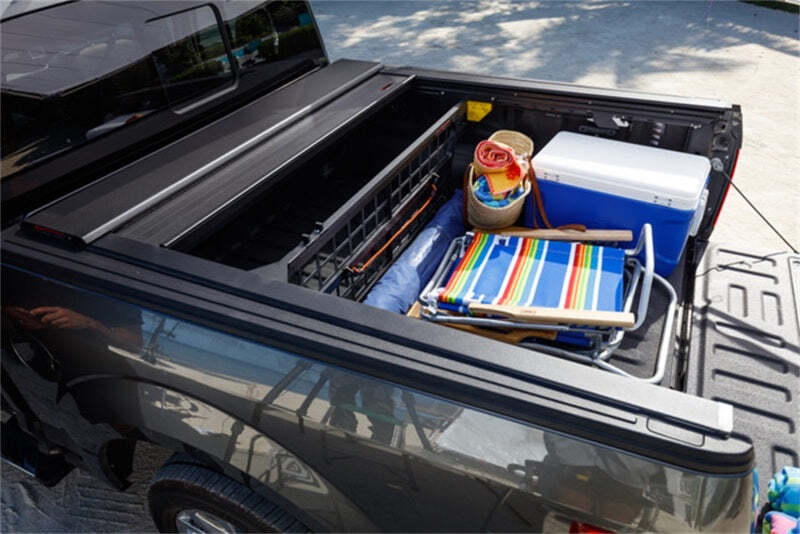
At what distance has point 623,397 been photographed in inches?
55.0

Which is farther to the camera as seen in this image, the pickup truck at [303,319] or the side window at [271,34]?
the side window at [271,34]

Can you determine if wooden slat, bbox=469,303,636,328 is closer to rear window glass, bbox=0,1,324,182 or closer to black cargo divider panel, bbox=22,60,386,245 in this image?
black cargo divider panel, bbox=22,60,386,245

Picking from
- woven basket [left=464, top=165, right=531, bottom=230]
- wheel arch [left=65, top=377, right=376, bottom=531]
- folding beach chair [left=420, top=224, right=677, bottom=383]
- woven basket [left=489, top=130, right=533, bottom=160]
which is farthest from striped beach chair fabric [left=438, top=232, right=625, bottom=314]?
wheel arch [left=65, top=377, right=376, bottom=531]

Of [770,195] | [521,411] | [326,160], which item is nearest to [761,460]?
[521,411]

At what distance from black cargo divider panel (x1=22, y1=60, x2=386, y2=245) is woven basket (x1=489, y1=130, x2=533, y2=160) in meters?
0.62

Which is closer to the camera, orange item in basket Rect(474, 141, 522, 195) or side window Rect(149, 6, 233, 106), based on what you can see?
side window Rect(149, 6, 233, 106)

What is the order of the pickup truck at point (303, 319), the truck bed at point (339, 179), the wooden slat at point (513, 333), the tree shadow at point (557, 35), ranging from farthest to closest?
the tree shadow at point (557, 35) < the wooden slat at point (513, 333) < the truck bed at point (339, 179) < the pickup truck at point (303, 319)

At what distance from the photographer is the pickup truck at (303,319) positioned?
4.81ft

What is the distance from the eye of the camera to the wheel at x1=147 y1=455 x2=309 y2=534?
2.05m

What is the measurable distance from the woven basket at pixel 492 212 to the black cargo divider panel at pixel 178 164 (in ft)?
2.72

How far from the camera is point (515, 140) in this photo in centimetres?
305

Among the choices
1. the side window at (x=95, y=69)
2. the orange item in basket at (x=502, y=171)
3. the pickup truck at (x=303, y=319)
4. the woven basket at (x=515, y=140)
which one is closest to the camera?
the pickup truck at (x=303, y=319)

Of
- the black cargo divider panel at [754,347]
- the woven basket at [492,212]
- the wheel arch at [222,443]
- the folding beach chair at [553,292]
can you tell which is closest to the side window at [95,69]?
the wheel arch at [222,443]

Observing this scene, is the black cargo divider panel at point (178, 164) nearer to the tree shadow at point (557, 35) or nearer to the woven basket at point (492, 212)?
the woven basket at point (492, 212)
